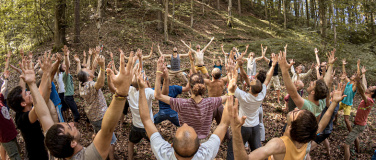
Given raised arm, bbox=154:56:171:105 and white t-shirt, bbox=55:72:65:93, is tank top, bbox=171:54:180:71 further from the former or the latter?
raised arm, bbox=154:56:171:105

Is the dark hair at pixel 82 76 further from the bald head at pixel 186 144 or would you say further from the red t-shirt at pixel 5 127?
the bald head at pixel 186 144

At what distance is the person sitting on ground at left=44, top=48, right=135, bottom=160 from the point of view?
188 centimetres

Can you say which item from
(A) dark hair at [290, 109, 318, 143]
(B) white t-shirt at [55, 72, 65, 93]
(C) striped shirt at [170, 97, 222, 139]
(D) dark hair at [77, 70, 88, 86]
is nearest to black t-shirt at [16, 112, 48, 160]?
(D) dark hair at [77, 70, 88, 86]

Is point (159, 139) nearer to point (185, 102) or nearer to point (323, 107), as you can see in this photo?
point (185, 102)

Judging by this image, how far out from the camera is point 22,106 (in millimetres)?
3182

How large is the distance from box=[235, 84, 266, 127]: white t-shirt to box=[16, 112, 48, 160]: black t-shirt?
3885 millimetres

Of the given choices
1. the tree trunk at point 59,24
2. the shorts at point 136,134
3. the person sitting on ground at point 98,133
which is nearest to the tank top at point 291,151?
the person sitting on ground at point 98,133

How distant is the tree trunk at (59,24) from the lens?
11.1 meters

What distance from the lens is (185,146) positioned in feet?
6.71

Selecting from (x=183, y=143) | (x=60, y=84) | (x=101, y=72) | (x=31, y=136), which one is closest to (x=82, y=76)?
(x=101, y=72)

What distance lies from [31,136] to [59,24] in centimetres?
1011

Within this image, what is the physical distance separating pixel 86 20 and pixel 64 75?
10958 millimetres

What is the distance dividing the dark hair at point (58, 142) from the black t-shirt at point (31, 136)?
1.75 metres

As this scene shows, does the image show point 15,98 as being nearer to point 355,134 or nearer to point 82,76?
point 82,76
